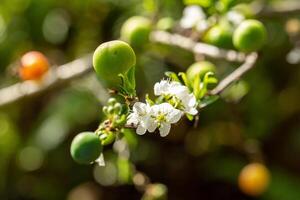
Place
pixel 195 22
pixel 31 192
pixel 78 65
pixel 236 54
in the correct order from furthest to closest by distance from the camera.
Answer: pixel 31 192
pixel 78 65
pixel 195 22
pixel 236 54

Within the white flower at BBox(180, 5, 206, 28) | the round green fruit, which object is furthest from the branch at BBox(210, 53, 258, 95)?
the white flower at BBox(180, 5, 206, 28)

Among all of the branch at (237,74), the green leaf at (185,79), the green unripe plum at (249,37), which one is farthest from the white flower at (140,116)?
the green unripe plum at (249,37)

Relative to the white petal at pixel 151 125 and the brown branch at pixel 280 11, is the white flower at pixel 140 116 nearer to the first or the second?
the white petal at pixel 151 125

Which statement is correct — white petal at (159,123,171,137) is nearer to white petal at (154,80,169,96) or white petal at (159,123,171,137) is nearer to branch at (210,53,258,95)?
white petal at (154,80,169,96)

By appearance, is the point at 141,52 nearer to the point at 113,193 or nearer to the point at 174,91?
the point at 174,91

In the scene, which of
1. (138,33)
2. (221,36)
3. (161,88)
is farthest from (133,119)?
(138,33)

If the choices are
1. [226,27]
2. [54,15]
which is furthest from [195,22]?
[54,15]
